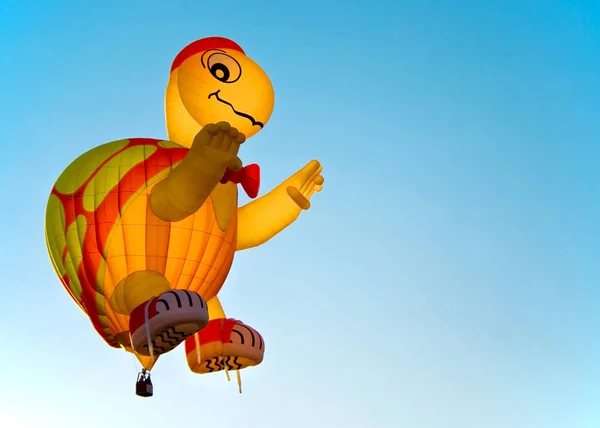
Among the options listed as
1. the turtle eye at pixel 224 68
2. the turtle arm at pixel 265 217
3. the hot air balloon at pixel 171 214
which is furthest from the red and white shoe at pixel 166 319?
the turtle eye at pixel 224 68

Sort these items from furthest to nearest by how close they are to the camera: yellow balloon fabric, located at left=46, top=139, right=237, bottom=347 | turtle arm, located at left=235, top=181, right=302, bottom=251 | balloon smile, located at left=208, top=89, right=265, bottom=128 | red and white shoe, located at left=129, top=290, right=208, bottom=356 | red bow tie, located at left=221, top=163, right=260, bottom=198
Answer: turtle arm, located at left=235, top=181, right=302, bottom=251, balloon smile, located at left=208, top=89, right=265, bottom=128, red bow tie, located at left=221, top=163, right=260, bottom=198, yellow balloon fabric, located at left=46, top=139, right=237, bottom=347, red and white shoe, located at left=129, top=290, right=208, bottom=356

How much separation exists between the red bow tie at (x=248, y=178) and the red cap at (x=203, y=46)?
153 cm

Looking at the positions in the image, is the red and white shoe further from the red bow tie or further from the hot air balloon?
the red bow tie

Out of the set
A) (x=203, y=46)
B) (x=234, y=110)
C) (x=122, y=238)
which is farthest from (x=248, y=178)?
(x=203, y=46)

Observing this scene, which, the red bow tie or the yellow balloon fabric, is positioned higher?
the red bow tie

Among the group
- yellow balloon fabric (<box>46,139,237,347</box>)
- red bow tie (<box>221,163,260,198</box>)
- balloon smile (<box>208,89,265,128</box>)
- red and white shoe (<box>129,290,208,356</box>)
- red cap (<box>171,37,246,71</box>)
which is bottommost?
red and white shoe (<box>129,290,208,356</box>)

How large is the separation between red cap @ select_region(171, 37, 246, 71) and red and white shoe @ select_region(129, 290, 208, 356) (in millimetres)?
3172

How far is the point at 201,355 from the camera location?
1092 cm

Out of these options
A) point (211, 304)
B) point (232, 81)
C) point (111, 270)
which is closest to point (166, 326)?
point (111, 270)

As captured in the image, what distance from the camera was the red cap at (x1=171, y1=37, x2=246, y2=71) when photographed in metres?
11.2

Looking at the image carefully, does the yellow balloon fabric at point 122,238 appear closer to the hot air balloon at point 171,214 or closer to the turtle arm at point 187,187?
the hot air balloon at point 171,214

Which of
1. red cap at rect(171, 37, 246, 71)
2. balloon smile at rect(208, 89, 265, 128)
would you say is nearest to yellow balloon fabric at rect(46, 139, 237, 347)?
balloon smile at rect(208, 89, 265, 128)

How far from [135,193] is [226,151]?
1350 mm

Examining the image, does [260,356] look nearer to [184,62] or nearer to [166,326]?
[166,326]
